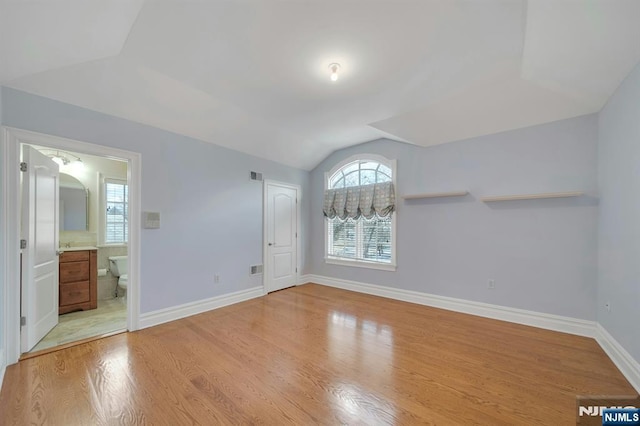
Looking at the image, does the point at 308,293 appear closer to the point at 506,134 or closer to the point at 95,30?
the point at 506,134

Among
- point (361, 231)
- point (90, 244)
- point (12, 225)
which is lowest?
point (90, 244)

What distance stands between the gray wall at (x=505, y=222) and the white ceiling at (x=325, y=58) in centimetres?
40

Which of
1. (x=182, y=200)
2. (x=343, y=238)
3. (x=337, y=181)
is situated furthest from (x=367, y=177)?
(x=182, y=200)

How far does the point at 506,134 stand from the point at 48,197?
5.81 metres

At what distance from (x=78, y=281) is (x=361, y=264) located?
446 centimetres

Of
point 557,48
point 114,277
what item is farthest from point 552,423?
point 114,277

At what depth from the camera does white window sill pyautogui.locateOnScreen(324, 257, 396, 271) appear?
457 centimetres

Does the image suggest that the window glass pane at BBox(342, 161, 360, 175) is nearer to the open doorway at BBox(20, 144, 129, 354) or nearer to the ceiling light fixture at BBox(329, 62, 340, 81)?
the ceiling light fixture at BBox(329, 62, 340, 81)

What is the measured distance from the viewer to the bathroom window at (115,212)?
4.54m

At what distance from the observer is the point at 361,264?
16.2 ft

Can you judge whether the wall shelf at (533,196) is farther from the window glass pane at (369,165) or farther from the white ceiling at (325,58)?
the window glass pane at (369,165)

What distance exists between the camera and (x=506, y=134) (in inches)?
139

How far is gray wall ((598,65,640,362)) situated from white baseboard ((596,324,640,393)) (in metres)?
0.06

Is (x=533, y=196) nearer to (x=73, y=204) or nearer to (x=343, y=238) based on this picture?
(x=343, y=238)
